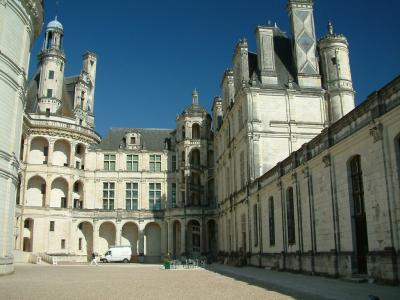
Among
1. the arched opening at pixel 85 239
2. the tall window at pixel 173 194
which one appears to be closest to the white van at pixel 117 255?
the arched opening at pixel 85 239

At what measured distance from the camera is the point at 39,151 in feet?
162

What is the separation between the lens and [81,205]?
5219 centimetres

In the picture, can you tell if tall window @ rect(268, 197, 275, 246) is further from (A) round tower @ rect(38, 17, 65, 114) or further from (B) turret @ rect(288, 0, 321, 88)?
(A) round tower @ rect(38, 17, 65, 114)

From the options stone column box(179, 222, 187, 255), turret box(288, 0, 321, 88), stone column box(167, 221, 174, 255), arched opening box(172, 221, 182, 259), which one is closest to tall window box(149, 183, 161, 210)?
arched opening box(172, 221, 182, 259)

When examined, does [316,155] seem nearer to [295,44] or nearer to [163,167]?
[295,44]

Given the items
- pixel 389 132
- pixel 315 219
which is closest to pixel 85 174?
pixel 315 219

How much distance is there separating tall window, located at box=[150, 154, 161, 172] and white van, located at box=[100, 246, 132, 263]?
11.5 meters

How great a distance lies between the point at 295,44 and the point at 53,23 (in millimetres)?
32772

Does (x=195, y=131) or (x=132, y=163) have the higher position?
(x=195, y=131)

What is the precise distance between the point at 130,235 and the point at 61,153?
13.2 meters

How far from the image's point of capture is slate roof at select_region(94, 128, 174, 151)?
184 feet

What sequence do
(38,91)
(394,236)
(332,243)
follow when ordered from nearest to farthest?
(394,236)
(332,243)
(38,91)

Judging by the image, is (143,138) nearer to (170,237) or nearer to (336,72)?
(170,237)

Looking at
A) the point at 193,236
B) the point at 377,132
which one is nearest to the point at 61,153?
the point at 193,236
